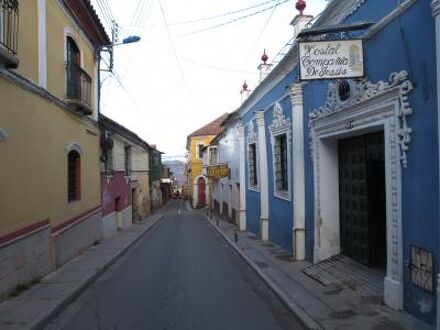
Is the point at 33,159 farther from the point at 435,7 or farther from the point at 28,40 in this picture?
the point at 435,7

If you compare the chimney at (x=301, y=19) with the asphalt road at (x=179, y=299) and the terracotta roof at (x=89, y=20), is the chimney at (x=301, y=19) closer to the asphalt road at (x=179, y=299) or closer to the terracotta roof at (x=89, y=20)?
the terracotta roof at (x=89, y=20)

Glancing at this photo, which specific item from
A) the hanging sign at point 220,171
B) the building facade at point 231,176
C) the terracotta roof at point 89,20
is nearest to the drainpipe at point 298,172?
the terracotta roof at point 89,20

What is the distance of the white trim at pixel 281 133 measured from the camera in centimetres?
1495

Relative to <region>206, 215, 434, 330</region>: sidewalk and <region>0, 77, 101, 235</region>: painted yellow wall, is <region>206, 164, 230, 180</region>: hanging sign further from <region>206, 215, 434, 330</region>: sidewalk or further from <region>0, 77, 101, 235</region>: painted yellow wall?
<region>206, 215, 434, 330</region>: sidewalk

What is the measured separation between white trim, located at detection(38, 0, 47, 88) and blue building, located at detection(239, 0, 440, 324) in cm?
524

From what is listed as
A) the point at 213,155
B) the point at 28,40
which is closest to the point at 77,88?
the point at 28,40

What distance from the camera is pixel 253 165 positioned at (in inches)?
878

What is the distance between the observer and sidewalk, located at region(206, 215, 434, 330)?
24.0 feet

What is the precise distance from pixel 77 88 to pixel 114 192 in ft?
31.6

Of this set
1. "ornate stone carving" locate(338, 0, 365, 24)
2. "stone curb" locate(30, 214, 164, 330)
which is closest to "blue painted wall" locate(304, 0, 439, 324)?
"ornate stone carving" locate(338, 0, 365, 24)

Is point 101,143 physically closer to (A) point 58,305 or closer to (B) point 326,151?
(B) point 326,151

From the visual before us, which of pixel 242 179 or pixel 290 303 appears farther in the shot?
pixel 242 179

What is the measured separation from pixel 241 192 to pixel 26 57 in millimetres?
15254

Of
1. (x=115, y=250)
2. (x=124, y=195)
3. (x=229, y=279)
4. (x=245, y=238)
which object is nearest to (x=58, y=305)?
(x=229, y=279)
